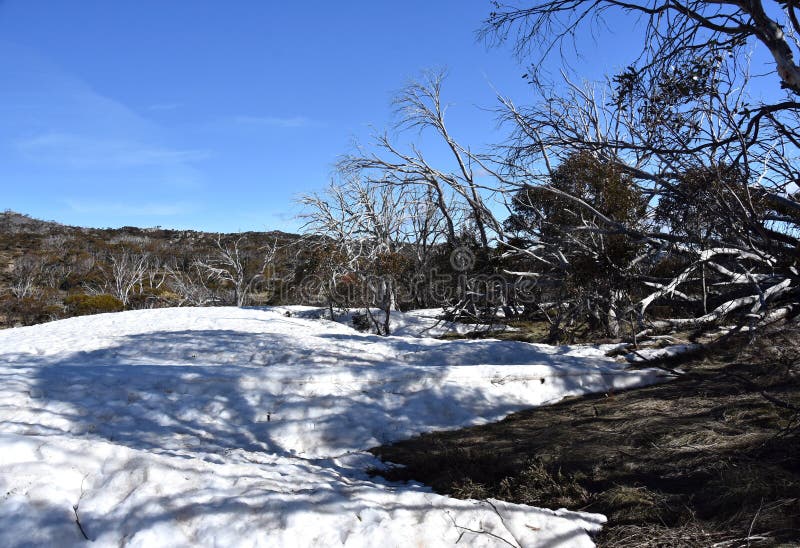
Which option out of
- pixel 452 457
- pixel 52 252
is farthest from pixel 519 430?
pixel 52 252

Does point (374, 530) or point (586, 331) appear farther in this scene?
point (586, 331)

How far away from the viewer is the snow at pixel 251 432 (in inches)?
108

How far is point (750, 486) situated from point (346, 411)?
4083mm

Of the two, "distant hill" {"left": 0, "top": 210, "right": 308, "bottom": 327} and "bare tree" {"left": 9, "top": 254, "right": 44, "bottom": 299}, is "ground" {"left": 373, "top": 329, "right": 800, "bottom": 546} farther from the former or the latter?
"bare tree" {"left": 9, "top": 254, "right": 44, "bottom": 299}

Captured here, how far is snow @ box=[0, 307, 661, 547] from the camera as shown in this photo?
275 cm

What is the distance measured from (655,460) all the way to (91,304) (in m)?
26.0

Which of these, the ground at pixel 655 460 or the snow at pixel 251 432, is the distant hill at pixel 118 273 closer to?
the snow at pixel 251 432

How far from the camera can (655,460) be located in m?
3.94

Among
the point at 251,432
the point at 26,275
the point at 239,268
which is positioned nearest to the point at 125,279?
the point at 26,275

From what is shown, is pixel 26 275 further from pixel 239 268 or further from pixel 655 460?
pixel 655 460

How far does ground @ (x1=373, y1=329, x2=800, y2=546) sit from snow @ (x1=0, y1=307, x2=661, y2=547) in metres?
0.32

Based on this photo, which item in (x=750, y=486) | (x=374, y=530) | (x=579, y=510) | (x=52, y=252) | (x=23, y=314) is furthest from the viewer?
(x=52, y=252)

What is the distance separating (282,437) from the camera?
18.1ft

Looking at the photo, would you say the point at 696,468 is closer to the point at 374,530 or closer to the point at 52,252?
the point at 374,530
